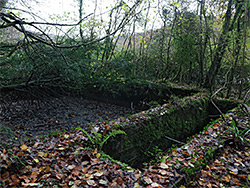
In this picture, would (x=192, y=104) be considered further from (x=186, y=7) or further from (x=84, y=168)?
(x=186, y=7)

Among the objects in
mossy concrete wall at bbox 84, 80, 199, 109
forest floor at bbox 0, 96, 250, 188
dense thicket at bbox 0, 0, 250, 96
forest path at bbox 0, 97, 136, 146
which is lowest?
forest path at bbox 0, 97, 136, 146

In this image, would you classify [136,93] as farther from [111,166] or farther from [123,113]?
[111,166]

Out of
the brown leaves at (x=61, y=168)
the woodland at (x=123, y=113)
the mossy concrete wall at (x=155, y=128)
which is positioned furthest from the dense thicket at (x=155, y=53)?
the brown leaves at (x=61, y=168)

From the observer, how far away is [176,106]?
4723 mm

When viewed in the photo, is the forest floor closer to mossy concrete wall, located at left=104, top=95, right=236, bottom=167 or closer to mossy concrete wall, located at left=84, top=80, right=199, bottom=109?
mossy concrete wall, located at left=104, top=95, right=236, bottom=167

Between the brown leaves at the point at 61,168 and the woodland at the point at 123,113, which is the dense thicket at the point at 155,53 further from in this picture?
the brown leaves at the point at 61,168

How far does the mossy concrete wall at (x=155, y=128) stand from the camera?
3396 mm

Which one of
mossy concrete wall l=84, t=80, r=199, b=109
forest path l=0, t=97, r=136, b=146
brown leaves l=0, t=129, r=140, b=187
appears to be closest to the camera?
brown leaves l=0, t=129, r=140, b=187

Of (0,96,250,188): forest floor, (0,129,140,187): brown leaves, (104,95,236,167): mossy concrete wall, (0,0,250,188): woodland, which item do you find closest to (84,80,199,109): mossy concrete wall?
(0,0,250,188): woodland

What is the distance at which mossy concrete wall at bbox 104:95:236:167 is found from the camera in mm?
3396

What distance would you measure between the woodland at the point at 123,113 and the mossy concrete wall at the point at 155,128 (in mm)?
21

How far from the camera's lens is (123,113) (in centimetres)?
670

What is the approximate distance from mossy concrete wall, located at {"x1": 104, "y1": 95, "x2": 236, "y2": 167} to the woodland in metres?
0.02

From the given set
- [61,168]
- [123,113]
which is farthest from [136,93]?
[61,168]
